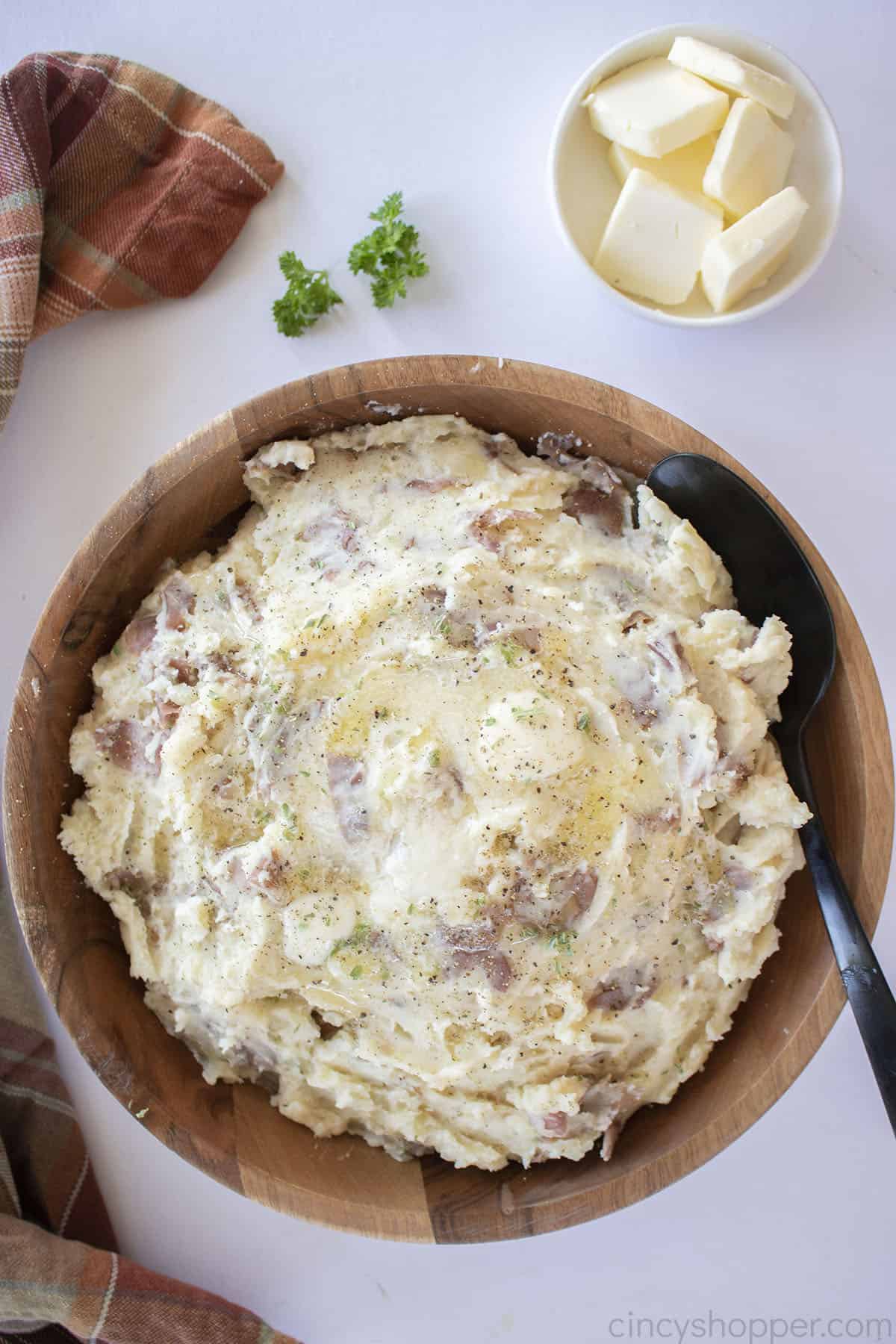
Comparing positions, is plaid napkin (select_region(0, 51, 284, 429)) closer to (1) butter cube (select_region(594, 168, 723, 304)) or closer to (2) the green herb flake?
(1) butter cube (select_region(594, 168, 723, 304))

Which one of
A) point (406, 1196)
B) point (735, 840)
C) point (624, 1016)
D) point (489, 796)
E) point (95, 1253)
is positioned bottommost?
point (95, 1253)

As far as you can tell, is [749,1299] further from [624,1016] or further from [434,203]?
[434,203]

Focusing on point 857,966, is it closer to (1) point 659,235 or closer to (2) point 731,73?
(1) point 659,235

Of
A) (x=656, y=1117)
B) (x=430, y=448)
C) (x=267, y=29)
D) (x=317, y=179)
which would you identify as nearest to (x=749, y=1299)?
(x=656, y=1117)

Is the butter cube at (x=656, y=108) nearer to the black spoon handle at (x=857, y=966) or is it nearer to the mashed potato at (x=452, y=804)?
the mashed potato at (x=452, y=804)

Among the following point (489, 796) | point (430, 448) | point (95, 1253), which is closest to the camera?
point (489, 796)

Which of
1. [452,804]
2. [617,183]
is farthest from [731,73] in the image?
[452,804]

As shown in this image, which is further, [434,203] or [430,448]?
[434,203]
